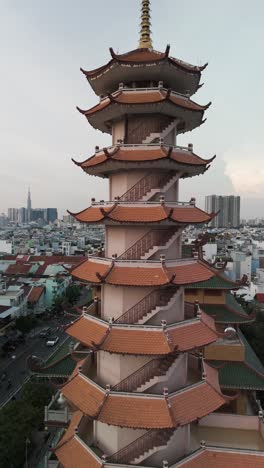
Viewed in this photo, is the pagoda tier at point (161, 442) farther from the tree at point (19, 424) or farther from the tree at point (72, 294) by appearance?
the tree at point (72, 294)

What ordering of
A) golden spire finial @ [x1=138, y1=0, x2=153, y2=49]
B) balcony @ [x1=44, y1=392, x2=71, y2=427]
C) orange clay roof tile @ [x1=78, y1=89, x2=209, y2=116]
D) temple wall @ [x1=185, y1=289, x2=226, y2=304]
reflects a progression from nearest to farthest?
orange clay roof tile @ [x1=78, y1=89, x2=209, y2=116], golden spire finial @ [x1=138, y1=0, x2=153, y2=49], balcony @ [x1=44, y1=392, x2=71, y2=427], temple wall @ [x1=185, y1=289, x2=226, y2=304]

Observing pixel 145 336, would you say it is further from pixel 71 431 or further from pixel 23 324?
pixel 23 324

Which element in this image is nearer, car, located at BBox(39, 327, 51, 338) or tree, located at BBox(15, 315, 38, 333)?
tree, located at BBox(15, 315, 38, 333)

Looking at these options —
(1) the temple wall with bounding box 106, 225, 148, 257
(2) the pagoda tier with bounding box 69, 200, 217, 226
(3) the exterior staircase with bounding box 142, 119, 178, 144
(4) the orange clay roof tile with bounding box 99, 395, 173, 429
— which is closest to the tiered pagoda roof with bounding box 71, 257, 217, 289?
(1) the temple wall with bounding box 106, 225, 148, 257

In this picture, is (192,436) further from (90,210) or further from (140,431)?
(90,210)

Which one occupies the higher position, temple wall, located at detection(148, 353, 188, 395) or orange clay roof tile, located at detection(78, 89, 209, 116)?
orange clay roof tile, located at detection(78, 89, 209, 116)

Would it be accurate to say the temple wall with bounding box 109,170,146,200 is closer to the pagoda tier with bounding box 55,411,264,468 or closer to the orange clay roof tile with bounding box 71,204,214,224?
the orange clay roof tile with bounding box 71,204,214,224

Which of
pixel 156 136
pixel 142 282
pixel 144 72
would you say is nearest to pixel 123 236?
pixel 142 282

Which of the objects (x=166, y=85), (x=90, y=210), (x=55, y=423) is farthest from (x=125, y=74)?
(x=55, y=423)
